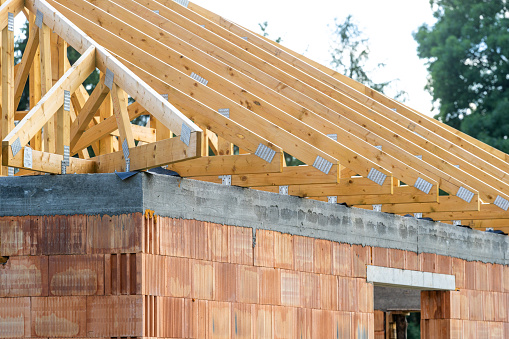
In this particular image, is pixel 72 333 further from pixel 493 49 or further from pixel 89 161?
pixel 493 49

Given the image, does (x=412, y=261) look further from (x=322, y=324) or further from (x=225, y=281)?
(x=225, y=281)

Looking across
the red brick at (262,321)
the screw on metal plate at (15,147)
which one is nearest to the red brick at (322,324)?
the red brick at (262,321)

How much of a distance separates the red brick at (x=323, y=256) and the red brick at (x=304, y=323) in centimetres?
54

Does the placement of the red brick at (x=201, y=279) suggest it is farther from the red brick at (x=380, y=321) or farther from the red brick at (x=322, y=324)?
the red brick at (x=380, y=321)

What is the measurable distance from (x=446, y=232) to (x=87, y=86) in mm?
17145

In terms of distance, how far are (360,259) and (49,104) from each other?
467cm

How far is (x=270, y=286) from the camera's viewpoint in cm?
975

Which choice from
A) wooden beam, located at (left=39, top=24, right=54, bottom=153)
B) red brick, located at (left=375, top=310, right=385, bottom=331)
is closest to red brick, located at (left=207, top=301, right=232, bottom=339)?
wooden beam, located at (left=39, top=24, right=54, bottom=153)

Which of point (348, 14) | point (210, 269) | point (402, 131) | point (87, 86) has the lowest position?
point (210, 269)

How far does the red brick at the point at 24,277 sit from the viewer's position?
8414 mm

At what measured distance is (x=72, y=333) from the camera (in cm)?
832

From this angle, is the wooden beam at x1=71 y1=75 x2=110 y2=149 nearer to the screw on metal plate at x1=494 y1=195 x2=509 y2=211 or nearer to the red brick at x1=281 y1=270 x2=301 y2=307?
the red brick at x1=281 y1=270 x2=301 y2=307

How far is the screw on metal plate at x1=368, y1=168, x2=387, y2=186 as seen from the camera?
32.9ft

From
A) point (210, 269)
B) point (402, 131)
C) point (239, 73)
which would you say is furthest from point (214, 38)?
point (210, 269)
